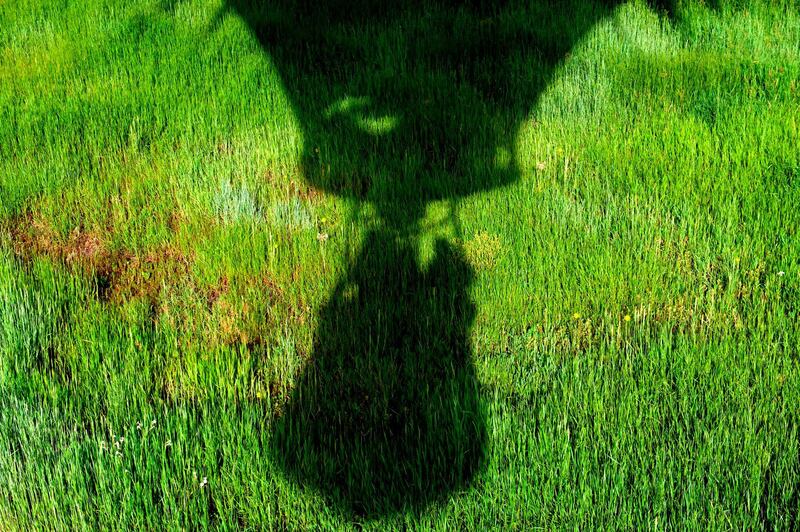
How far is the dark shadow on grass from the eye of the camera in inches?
89.6

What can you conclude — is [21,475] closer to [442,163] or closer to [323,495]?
[323,495]

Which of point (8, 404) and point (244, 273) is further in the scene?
point (244, 273)

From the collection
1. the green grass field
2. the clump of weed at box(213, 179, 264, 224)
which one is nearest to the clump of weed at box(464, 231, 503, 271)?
the green grass field

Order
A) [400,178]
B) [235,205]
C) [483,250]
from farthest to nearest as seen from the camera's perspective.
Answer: [400,178] → [235,205] → [483,250]

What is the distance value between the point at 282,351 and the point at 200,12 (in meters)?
4.00

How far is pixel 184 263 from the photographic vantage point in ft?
10.8

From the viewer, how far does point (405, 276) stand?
121 inches

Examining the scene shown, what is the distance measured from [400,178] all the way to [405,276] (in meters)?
0.88

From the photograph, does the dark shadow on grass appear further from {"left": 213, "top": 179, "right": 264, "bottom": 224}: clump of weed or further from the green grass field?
{"left": 213, "top": 179, "right": 264, "bottom": 224}: clump of weed

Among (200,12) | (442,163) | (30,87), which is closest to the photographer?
Answer: (442,163)

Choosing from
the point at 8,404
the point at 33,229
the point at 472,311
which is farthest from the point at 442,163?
the point at 8,404

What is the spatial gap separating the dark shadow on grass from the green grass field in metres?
0.02

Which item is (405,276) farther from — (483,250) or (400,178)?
(400,178)

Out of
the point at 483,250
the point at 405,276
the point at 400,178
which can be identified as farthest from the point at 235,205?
the point at 483,250
